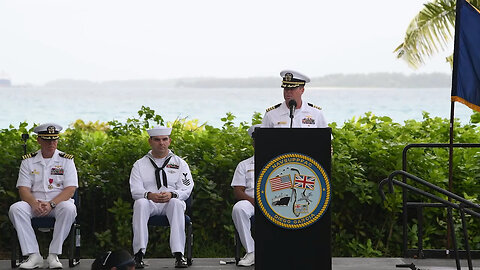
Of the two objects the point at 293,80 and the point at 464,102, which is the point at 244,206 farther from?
the point at 464,102

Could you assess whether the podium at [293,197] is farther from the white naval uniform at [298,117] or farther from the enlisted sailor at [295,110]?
the white naval uniform at [298,117]

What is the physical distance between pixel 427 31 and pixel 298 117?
8.77 metres

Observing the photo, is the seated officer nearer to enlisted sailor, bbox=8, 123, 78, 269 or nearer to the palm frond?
enlisted sailor, bbox=8, 123, 78, 269

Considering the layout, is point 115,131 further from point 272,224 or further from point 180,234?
point 272,224

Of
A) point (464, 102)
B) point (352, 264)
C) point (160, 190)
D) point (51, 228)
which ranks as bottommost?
point (352, 264)

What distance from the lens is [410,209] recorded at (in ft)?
32.1

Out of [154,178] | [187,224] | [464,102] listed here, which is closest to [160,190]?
[154,178]

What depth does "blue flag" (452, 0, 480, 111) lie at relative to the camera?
829 centimetres

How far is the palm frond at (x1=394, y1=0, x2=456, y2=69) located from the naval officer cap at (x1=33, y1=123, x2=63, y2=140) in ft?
31.1

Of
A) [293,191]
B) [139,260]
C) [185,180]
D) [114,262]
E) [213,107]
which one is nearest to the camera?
[114,262]

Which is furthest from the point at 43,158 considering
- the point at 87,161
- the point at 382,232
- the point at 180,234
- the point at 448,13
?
the point at 448,13

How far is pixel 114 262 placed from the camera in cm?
614

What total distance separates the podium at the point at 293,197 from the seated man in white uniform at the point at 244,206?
151 centimetres

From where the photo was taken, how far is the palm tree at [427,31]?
54.6 ft
